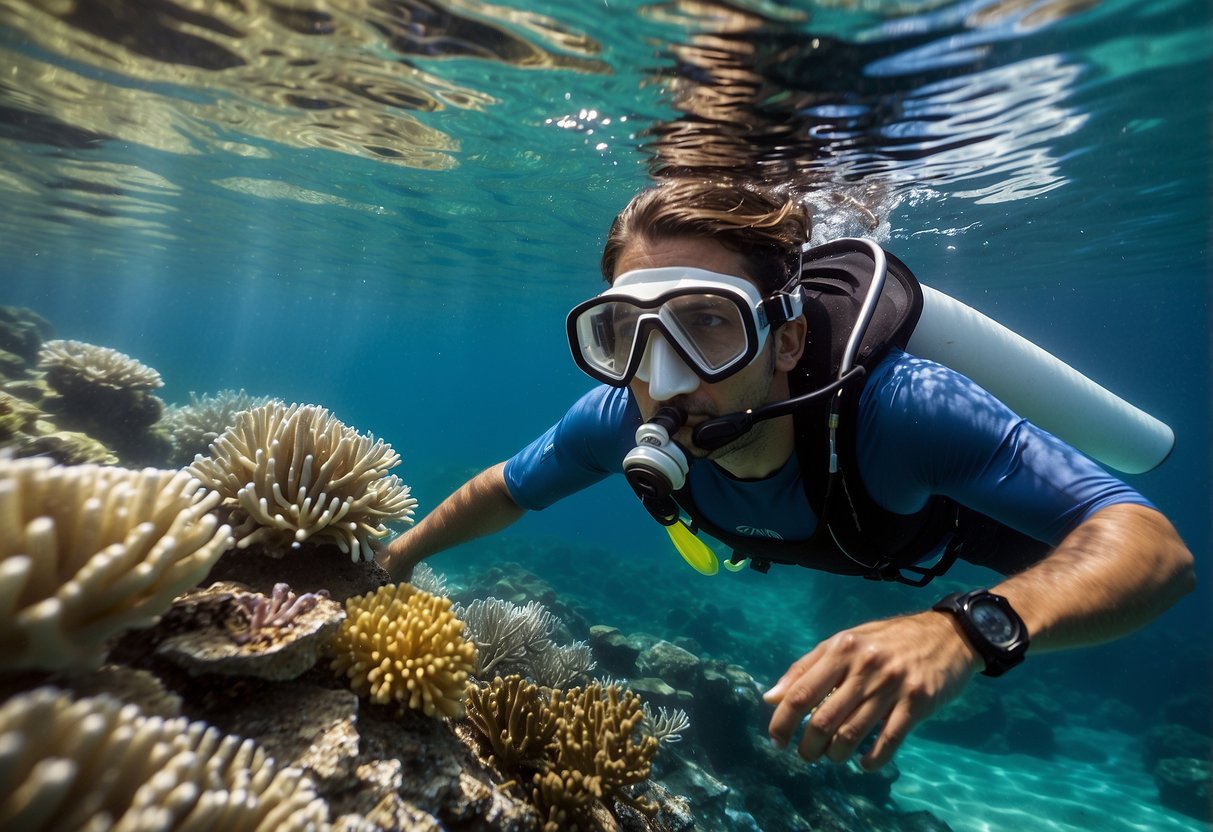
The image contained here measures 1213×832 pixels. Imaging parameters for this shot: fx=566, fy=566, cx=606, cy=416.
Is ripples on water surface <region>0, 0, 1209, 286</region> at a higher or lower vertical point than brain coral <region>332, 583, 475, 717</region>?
higher

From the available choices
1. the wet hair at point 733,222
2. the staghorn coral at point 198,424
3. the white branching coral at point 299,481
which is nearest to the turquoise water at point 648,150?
the wet hair at point 733,222

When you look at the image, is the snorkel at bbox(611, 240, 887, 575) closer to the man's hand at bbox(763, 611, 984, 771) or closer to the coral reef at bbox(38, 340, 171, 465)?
the man's hand at bbox(763, 611, 984, 771)

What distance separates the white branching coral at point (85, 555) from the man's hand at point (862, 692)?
5.54 feet

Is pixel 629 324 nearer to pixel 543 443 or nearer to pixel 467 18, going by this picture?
pixel 543 443

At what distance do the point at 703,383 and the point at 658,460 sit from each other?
22.1 inches

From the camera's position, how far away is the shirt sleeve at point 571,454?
395 cm

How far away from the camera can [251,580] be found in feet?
8.38

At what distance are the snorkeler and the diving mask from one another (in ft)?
0.04

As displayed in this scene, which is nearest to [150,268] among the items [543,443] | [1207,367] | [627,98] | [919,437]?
[627,98]

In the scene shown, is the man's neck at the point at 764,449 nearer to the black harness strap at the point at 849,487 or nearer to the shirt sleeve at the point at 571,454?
the black harness strap at the point at 849,487

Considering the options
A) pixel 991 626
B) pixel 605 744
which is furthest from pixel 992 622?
pixel 605 744

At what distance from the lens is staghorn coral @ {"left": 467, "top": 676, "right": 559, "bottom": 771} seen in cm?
255

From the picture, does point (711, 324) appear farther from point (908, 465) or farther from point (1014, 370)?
point (1014, 370)

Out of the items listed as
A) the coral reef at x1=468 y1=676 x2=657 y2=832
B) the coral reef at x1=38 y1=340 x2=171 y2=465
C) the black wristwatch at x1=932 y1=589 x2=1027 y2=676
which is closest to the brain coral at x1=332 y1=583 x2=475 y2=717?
the coral reef at x1=468 y1=676 x2=657 y2=832
